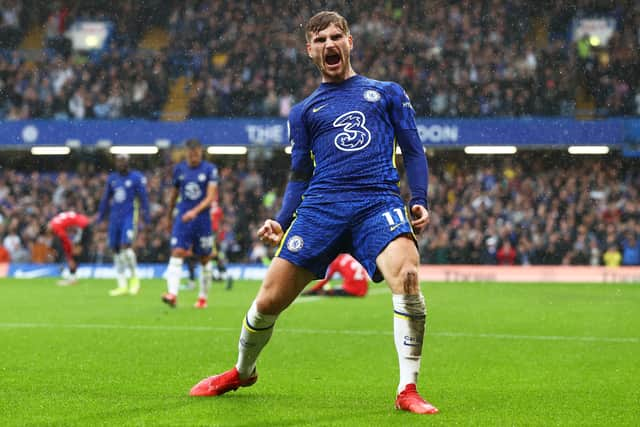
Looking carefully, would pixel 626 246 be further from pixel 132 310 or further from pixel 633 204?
pixel 132 310

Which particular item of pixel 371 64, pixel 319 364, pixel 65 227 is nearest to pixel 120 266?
pixel 65 227

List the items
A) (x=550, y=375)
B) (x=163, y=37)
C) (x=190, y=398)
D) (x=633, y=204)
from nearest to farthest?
(x=190, y=398)
(x=550, y=375)
(x=633, y=204)
(x=163, y=37)

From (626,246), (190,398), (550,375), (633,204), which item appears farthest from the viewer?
(633,204)

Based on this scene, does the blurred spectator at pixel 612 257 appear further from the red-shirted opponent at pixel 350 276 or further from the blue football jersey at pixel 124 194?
the blue football jersey at pixel 124 194

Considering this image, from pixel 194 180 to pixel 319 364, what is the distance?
5.99 meters

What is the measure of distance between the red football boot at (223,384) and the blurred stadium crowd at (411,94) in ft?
64.4

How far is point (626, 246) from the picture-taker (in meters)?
25.0

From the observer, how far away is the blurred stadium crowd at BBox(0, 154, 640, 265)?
995 inches

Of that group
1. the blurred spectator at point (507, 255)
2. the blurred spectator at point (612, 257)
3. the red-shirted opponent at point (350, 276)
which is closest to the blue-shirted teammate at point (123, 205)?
the red-shirted opponent at point (350, 276)

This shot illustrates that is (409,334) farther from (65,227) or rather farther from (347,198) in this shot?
(65,227)

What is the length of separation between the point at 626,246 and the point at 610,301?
10.3m

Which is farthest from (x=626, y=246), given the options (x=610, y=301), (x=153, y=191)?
(x=153, y=191)

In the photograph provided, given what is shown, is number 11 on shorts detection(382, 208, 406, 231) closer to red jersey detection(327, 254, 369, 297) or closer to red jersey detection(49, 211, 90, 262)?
red jersey detection(327, 254, 369, 297)

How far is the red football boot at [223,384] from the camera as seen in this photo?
5.92 metres
